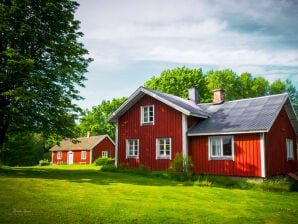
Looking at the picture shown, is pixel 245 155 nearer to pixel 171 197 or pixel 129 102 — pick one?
pixel 171 197

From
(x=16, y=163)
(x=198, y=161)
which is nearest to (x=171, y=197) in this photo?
(x=198, y=161)

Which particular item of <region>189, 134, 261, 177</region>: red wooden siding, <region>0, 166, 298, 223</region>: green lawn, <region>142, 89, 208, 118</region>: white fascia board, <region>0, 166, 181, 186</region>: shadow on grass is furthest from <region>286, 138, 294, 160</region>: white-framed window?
<region>0, 166, 298, 223</region>: green lawn

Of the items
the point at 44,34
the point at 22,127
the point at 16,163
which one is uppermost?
the point at 44,34

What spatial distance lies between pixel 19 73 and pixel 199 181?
512 inches

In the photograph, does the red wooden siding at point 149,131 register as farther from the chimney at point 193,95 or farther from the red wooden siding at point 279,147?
the chimney at point 193,95

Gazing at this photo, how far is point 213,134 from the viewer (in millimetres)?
17703

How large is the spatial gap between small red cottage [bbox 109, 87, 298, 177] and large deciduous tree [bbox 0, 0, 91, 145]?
488 centimetres

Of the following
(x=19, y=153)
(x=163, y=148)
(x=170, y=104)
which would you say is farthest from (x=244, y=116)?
(x=19, y=153)

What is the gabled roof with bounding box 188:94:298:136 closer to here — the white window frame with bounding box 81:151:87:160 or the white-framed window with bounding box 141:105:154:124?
the white-framed window with bounding box 141:105:154:124

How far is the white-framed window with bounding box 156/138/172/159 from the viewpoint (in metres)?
19.9

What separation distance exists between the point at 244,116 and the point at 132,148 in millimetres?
9082

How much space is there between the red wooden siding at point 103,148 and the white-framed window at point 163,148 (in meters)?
25.6

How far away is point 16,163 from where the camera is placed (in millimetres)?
41562

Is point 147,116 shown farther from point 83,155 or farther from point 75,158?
point 75,158
